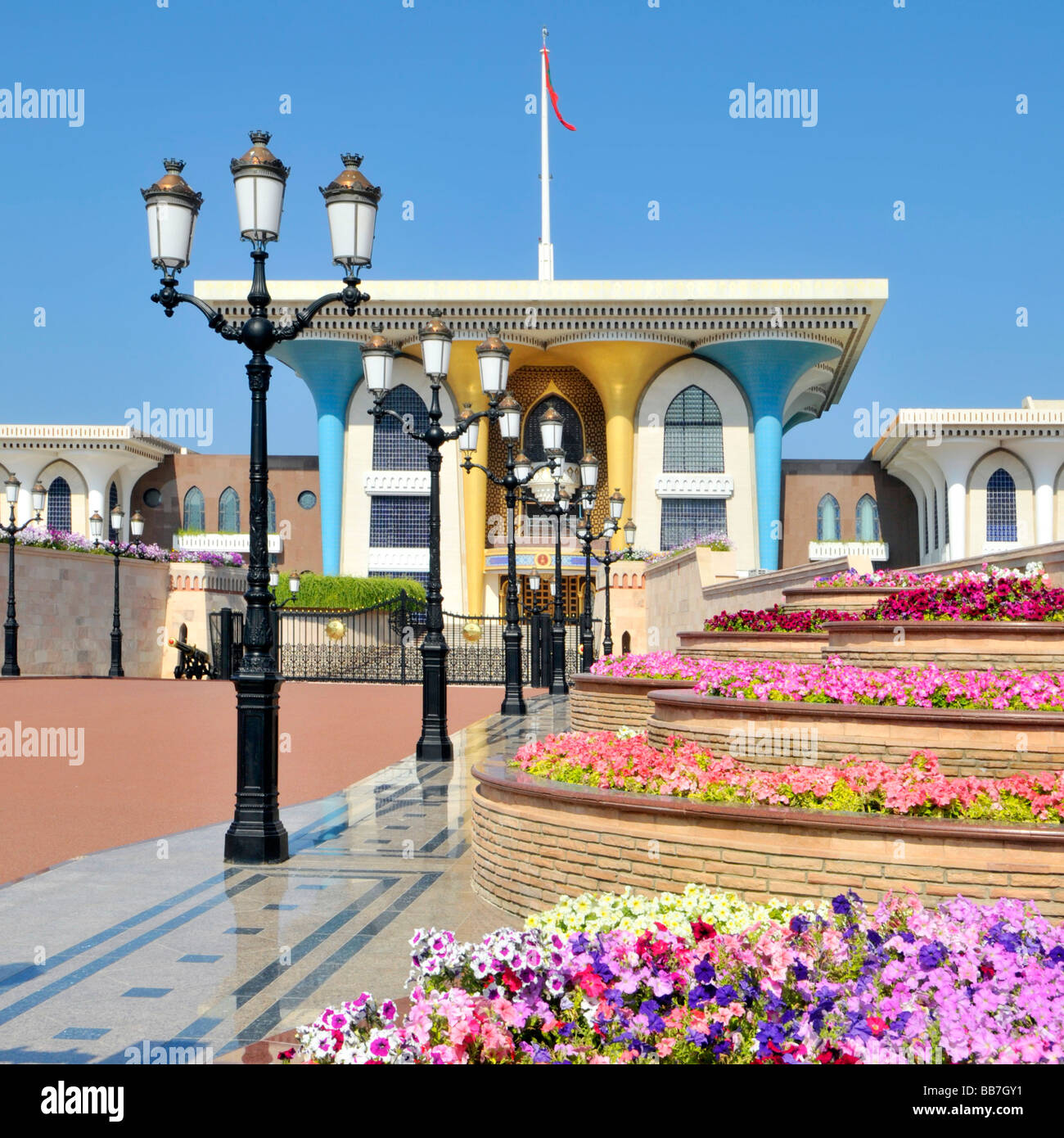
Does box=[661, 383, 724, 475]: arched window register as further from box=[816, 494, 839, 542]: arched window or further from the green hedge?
the green hedge

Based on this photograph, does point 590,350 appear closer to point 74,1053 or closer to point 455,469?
point 455,469

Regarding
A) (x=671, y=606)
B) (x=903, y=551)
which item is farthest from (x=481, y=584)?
(x=903, y=551)

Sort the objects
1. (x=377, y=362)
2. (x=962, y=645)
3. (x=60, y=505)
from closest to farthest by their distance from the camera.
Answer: (x=962, y=645)
(x=377, y=362)
(x=60, y=505)

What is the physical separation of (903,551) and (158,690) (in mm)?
38621

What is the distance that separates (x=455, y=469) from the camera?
169ft

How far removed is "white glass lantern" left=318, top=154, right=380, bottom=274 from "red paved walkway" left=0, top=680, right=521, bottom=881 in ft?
16.6

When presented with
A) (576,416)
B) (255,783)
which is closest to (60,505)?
(576,416)

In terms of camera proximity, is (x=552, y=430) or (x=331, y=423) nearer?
(x=552, y=430)

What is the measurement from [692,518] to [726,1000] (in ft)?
158

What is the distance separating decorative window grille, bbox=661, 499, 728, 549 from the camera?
51.0m

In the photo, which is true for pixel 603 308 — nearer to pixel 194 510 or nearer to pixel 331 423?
pixel 331 423

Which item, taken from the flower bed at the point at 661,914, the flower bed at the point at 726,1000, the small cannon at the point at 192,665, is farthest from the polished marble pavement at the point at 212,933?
the small cannon at the point at 192,665

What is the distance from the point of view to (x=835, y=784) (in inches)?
245

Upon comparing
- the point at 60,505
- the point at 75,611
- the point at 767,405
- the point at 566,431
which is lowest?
the point at 75,611
